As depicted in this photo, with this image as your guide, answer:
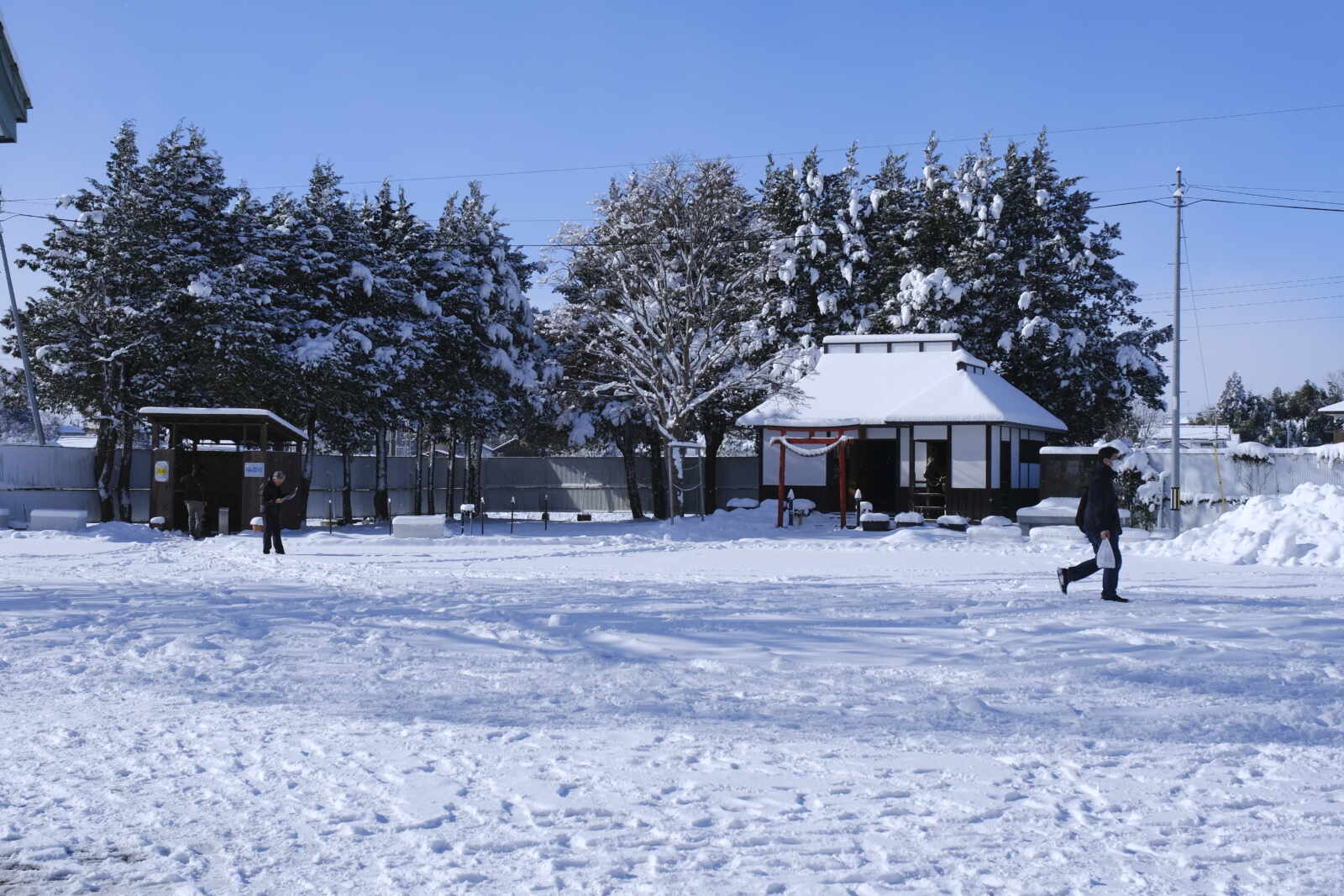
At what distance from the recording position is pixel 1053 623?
32.4ft

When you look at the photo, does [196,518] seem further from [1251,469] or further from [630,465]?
[1251,469]

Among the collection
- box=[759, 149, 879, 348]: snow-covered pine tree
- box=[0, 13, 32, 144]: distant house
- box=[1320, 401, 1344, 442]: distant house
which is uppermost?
box=[759, 149, 879, 348]: snow-covered pine tree

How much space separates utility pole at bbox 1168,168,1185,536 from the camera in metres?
24.2

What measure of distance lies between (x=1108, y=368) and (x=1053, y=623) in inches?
1276

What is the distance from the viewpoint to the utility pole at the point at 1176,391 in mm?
24219

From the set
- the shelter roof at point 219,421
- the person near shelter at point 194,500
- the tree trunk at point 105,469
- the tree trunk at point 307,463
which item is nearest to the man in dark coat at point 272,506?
the person near shelter at point 194,500

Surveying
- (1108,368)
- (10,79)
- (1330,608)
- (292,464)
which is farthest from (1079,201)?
(10,79)

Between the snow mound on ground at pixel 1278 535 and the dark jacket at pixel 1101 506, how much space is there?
21.2 ft

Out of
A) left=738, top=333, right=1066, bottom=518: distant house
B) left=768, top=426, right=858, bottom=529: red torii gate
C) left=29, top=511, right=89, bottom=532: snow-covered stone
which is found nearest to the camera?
left=29, top=511, right=89, bottom=532: snow-covered stone

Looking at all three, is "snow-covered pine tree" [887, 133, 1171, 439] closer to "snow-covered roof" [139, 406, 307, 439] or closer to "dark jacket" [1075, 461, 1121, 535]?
"snow-covered roof" [139, 406, 307, 439]

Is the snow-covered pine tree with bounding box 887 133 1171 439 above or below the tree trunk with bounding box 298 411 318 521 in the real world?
above

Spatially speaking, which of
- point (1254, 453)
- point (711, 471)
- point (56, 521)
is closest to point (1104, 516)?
point (1254, 453)

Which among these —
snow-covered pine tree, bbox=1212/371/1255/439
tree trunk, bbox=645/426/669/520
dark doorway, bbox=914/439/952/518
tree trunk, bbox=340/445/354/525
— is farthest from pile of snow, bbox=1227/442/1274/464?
snow-covered pine tree, bbox=1212/371/1255/439

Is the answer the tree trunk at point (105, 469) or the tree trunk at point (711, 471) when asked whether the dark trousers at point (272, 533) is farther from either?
the tree trunk at point (711, 471)
